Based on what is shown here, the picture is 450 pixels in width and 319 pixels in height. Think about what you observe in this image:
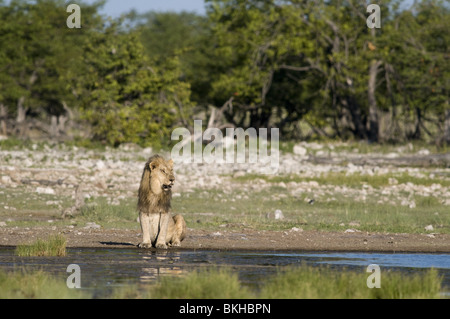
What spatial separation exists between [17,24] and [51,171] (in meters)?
19.5

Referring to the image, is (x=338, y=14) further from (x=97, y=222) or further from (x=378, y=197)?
(x=97, y=222)

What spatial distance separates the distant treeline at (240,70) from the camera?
31984mm

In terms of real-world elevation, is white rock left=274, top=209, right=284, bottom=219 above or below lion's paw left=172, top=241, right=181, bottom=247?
above

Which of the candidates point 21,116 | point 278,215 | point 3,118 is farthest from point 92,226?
point 21,116

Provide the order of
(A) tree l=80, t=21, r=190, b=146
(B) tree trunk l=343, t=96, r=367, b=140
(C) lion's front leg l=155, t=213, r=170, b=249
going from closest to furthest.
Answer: (C) lion's front leg l=155, t=213, r=170, b=249 → (A) tree l=80, t=21, r=190, b=146 → (B) tree trunk l=343, t=96, r=367, b=140

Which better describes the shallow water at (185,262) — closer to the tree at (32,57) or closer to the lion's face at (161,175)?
the lion's face at (161,175)

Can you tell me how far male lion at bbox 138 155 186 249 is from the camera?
11250mm

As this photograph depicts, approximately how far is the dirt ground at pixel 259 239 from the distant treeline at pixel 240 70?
1726 cm

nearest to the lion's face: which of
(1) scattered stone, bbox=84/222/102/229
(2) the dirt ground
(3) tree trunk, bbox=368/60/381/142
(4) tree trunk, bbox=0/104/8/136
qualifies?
(2) the dirt ground

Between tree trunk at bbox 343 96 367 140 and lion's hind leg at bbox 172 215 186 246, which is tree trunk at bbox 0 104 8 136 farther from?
lion's hind leg at bbox 172 215 186 246

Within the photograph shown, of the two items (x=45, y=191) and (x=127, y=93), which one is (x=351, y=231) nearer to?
(x=45, y=191)

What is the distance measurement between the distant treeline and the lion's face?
1944 cm

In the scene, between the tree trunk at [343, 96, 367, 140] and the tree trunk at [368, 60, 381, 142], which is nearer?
the tree trunk at [368, 60, 381, 142]
